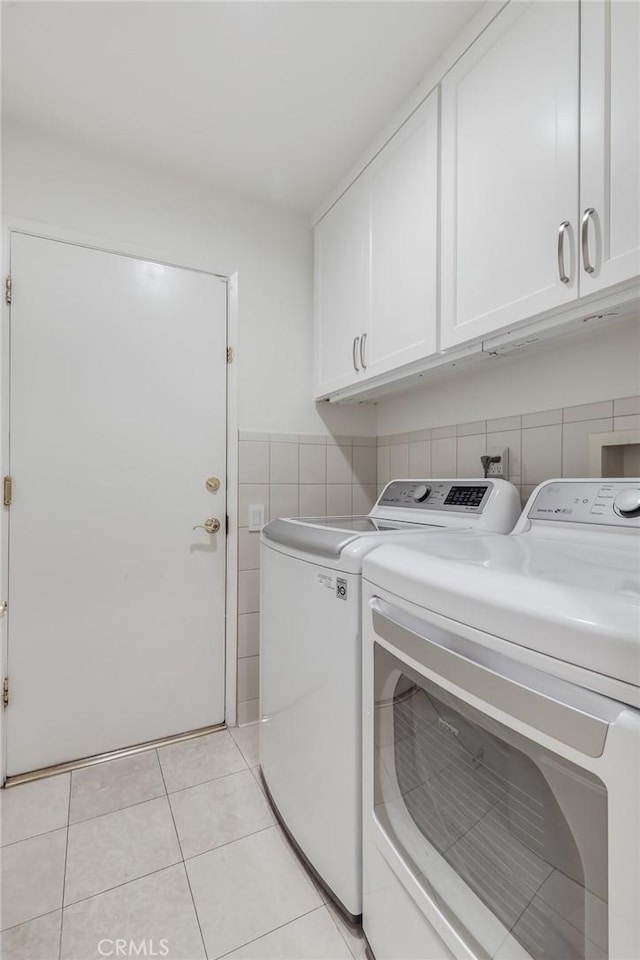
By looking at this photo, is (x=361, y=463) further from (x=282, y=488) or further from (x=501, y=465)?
(x=501, y=465)

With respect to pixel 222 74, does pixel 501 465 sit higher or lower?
lower

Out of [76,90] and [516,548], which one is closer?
[516,548]

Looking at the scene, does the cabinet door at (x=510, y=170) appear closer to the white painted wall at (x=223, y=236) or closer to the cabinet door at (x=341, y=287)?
the cabinet door at (x=341, y=287)

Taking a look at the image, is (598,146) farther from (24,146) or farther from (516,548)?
(24,146)

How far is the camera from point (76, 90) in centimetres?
150

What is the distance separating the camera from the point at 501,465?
62.4 inches

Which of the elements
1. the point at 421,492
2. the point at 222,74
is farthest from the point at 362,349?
the point at 222,74

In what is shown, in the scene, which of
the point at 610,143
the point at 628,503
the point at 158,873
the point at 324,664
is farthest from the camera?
the point at 158,873

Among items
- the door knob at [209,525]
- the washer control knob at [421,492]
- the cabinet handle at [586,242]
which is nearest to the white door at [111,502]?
the door knob at [209,525]

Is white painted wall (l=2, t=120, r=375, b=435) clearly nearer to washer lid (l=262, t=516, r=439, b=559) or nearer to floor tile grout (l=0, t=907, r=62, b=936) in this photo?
washer lid (l=262, t=516, r=439, b=559)

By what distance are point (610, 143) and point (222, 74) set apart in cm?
122

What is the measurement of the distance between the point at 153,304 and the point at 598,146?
1.63m

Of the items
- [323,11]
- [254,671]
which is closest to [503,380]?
[323,11]

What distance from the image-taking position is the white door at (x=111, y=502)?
169 cm
